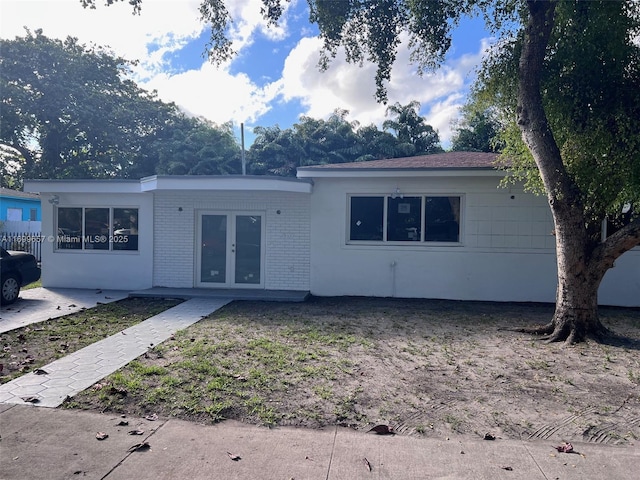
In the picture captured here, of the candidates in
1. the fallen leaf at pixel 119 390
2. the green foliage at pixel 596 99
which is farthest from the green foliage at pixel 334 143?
the fallen leaf at pixel 119 390

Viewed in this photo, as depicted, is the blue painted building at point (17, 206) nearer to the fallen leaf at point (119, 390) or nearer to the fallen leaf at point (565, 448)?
the fallen leaf at point (119, 390)

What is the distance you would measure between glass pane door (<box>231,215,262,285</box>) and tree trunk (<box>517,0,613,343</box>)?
6.90 metres

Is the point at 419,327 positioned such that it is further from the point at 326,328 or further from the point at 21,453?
the point at 21,453

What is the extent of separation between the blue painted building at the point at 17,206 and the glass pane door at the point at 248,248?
2427cm

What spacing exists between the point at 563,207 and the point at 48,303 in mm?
10690

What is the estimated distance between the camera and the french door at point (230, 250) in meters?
11.5

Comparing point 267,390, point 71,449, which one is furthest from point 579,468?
point 71,449

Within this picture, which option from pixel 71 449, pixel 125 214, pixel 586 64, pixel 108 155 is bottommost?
pixel 71 449

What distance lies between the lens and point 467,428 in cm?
401

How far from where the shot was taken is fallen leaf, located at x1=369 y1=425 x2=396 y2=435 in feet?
12.8

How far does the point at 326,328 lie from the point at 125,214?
7.23 metres

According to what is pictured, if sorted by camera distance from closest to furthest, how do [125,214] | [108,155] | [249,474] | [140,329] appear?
[249,474]
[140,329]
[125,214]
[108,155]

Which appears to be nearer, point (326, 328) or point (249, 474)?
point (249, 474)

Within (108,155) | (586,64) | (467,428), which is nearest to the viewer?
(467,428)
